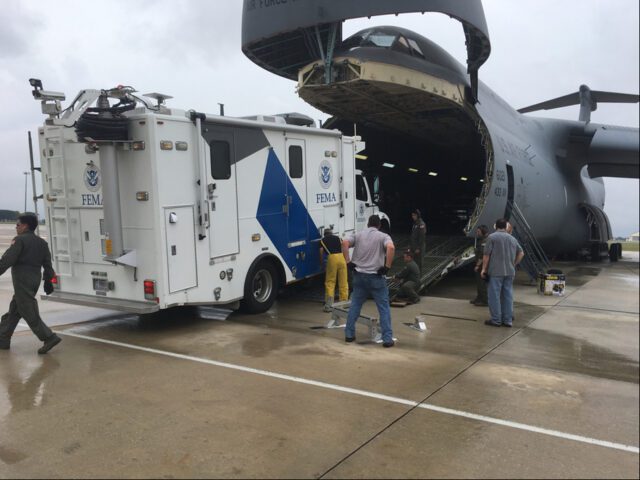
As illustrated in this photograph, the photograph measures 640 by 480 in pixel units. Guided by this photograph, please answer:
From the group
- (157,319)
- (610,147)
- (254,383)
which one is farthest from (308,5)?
(610,147)

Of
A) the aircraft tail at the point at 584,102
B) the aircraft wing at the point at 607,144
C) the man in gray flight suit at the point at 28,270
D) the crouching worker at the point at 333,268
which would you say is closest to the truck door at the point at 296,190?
the crouching worker at the point at 333,268

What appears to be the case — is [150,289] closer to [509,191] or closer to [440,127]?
[509,191]

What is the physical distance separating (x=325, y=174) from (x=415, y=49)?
3445 mm

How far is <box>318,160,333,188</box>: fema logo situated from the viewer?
34.4ft

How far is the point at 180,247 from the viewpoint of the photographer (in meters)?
7.62

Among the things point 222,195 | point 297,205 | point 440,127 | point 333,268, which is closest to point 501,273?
point 333,268

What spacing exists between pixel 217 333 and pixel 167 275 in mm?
1219

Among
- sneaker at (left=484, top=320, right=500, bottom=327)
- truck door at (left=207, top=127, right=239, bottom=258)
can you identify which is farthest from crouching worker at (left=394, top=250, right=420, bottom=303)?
truck door at (left=207, top=127, right=239, bottom=258)

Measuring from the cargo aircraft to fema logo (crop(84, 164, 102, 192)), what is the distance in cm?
421

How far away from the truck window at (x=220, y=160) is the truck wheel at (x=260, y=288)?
1.69 meters

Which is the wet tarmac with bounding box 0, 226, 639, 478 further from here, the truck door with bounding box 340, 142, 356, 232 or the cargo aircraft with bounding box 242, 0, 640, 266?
the truck door with bounding box 340, 142, 356, 232

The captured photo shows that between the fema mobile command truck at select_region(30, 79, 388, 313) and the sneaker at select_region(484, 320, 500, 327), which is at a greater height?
the fema mobile command truck at select_region(30, 79, 388, 313)

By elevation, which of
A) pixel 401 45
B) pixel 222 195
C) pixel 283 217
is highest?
pixel 401 45

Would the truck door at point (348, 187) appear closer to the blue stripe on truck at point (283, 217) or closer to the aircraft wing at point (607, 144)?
the blue stripe on truck at point (283, 217)
